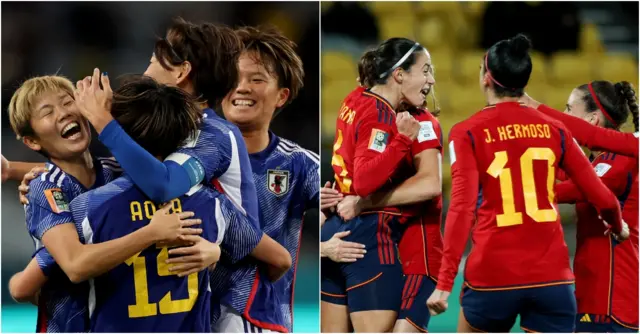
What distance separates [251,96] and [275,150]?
0.92 ft

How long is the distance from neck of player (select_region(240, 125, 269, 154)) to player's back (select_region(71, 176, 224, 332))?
0.79 meters

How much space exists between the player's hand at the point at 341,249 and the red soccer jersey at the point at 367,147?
211 mm

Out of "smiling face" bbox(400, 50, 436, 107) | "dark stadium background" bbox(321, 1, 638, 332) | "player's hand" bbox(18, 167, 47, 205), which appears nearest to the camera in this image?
"player's hand" bbox(18, 167, 47, 205)

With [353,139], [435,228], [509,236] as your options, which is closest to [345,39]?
[353,139]

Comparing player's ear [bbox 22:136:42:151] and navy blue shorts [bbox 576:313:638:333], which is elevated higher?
player's ear [bbox 22:136:42:151]

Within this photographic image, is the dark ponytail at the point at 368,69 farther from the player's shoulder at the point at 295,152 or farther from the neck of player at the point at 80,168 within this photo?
the neck of player at the point at 80,168

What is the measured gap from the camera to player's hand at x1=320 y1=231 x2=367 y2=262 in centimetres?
367

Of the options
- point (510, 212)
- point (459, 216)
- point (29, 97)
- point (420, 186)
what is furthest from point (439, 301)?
point (29, 97)

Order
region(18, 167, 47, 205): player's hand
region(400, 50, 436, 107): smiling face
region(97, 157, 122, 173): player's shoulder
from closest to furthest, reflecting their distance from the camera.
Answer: region(18, 167, 47, 205): player's hand, region(97, 157, 122, 173): player's shoulder, region(400, 50, 436, 107): smiling face

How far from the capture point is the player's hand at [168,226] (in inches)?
103

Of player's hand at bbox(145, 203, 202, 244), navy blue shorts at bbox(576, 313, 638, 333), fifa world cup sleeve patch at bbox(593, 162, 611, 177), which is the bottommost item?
navy blue shorts at bbox(576, 313, 638, 333)

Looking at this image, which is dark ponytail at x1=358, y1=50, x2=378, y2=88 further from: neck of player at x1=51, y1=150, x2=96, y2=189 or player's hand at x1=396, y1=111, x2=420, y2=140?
neck of player at x1=51, y1=150, x2=96, y2=189

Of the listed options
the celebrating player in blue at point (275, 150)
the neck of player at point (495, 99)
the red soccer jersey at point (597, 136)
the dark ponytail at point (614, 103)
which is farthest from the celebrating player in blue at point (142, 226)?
the dark ponytail at point (614, 103)

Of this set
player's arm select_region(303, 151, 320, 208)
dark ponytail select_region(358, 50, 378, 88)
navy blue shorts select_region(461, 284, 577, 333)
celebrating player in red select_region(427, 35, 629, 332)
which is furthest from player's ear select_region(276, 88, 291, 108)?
navy blue shorts select_region(461, 284, 577, 333)
